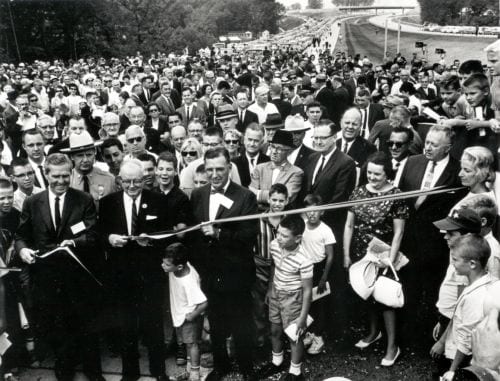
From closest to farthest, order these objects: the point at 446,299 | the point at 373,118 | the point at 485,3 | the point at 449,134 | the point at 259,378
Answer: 1. the point at 446,299
2. the point at 259,378
3. the point at 449,134
4. the point at 373,118
5. the point at 485,3

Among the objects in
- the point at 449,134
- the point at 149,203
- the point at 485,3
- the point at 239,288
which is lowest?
the point at 239,288

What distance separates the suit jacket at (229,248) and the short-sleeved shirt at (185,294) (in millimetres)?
167

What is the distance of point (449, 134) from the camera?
15.3ft

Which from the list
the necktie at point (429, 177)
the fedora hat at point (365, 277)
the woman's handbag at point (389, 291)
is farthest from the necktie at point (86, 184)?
the necktie at point (429, 177)

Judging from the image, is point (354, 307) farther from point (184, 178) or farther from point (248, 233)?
point (184, 178)

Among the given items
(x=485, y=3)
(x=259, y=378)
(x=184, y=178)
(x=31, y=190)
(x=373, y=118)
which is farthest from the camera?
(x=485, y=3)

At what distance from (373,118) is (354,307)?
13.2 ft

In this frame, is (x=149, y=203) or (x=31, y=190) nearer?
(x=149, y=203)

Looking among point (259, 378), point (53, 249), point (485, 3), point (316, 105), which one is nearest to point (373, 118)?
point (316, 105)

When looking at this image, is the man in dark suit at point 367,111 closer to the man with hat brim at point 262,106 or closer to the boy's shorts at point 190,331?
the man with hat brim at point 262,106

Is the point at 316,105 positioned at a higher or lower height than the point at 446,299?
higher

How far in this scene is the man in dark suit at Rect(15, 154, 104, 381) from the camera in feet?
14.1

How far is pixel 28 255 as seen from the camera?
416cm

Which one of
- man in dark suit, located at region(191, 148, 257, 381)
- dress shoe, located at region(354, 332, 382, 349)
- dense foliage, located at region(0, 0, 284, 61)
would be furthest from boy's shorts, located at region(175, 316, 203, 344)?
dense foliage, located at region(0, 0, 284, 61)
